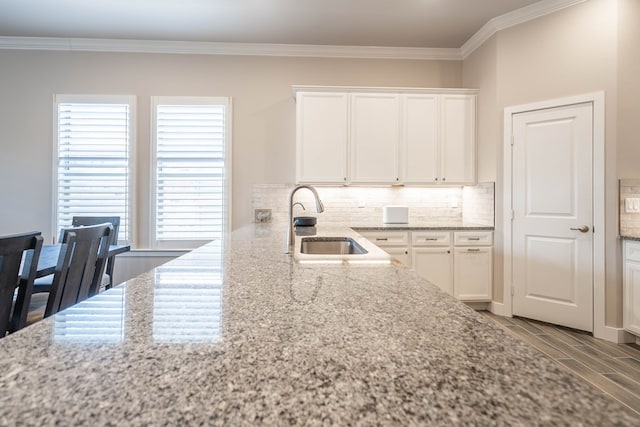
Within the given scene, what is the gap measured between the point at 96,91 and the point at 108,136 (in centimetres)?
56

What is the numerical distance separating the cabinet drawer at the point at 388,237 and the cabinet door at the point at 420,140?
2.25ft

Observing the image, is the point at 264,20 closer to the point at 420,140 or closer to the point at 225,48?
the point at 225,48

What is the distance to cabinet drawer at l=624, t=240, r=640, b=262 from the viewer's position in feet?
8.63

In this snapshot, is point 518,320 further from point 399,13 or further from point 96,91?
point 96,91

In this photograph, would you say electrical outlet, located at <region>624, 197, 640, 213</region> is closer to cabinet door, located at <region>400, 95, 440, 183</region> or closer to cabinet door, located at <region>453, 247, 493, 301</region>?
cabinet door, located at <region>453, 247, 493, 301</region>

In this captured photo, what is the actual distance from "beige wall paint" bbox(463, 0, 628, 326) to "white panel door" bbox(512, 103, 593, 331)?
0.45 ft

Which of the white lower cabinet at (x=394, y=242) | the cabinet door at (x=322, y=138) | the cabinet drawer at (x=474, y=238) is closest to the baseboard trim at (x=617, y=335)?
the cabinet drawer at (x=474, y=238)

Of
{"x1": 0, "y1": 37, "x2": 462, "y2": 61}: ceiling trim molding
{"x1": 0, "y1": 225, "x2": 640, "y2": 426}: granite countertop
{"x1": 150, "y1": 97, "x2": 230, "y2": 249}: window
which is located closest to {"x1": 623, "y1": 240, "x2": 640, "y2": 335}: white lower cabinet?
{"x1": 0, "y1": 37, "x2": 462, "y2": 61}: ceiling trim molding

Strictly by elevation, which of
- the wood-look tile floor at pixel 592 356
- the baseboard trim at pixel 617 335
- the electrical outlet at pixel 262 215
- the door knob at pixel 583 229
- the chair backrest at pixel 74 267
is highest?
the electrical outlet at pixel 262 215

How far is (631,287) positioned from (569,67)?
203 centimetres

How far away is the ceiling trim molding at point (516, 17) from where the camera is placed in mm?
3047

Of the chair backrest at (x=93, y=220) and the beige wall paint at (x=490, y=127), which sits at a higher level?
the beige wall paint at (x=490, y=127)

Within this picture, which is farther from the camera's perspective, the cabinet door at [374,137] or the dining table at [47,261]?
the cabinet door at [374,137]

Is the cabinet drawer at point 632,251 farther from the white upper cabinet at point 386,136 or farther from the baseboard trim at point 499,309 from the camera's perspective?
the white upper cabinet at point 386,136
